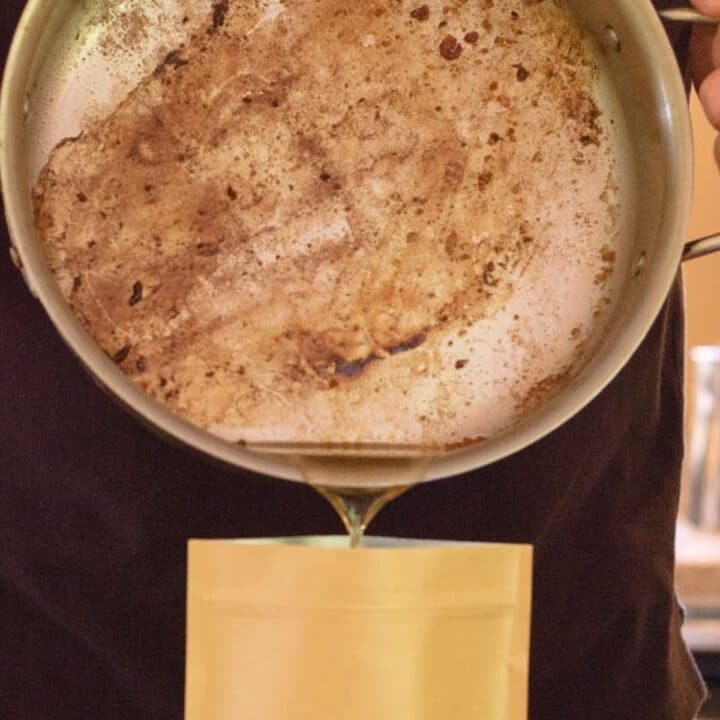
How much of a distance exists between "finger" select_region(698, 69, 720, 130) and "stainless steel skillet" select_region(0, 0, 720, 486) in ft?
0.06

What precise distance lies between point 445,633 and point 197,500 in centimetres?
24

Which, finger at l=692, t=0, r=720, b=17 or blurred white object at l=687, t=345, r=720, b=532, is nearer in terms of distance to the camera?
finger at l=692, t=0, r=720, b=17

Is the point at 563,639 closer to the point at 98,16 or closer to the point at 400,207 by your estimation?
the point at 400,207

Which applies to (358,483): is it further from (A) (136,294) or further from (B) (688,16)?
(B) (688,16)

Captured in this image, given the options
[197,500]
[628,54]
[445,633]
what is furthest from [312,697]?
[628,54]

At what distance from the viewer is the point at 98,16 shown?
0.55m

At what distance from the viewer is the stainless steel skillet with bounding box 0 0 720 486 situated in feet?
1.47

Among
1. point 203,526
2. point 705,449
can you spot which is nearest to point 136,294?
point 203,526

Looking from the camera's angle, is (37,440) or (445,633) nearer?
(445,633)

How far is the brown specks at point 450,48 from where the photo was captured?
57cm

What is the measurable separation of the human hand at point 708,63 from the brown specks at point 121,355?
295 millimetres

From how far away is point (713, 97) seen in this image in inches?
20.5

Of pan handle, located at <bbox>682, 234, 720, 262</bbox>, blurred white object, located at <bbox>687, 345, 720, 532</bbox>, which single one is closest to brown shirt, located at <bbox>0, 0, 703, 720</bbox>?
pan handle, located at <bbox>682, 234, 720, 262</bbox>

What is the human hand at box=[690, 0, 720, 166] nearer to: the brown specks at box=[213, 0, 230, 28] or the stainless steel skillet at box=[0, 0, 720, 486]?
the stainless steel skillet at box=[0, 0, 720, 486]
